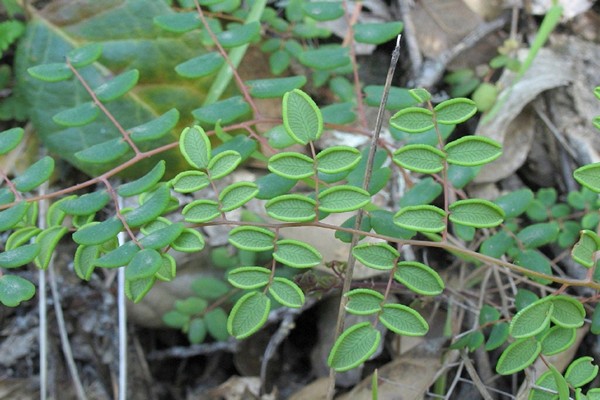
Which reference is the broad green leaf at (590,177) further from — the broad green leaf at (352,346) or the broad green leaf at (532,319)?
the broad green leaf at (352,346)

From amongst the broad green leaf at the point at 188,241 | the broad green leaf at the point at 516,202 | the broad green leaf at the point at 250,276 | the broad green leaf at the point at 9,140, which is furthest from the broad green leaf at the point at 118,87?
the broad green leaf at the point at 516,202

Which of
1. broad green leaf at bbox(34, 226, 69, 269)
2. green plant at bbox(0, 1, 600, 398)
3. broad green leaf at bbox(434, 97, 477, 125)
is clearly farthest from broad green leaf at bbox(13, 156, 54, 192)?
broad green leaf at bbox(434, 97, 477, 125)

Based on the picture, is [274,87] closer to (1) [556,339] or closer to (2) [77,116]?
(2) [77,116]

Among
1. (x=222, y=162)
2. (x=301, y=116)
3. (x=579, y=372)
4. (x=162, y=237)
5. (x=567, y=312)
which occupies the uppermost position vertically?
(x=301, y=116)

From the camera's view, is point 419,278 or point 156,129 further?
point 156,129

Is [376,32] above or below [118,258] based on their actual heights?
above

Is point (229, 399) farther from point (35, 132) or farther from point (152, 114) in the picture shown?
point (35, 132)

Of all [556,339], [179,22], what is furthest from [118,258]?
[556,339]

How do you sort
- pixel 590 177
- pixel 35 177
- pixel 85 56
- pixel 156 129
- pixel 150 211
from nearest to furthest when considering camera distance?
pixel 590 177
pixel 150 211
pixel 35 177
pixel 156 129
pixel 85 56
